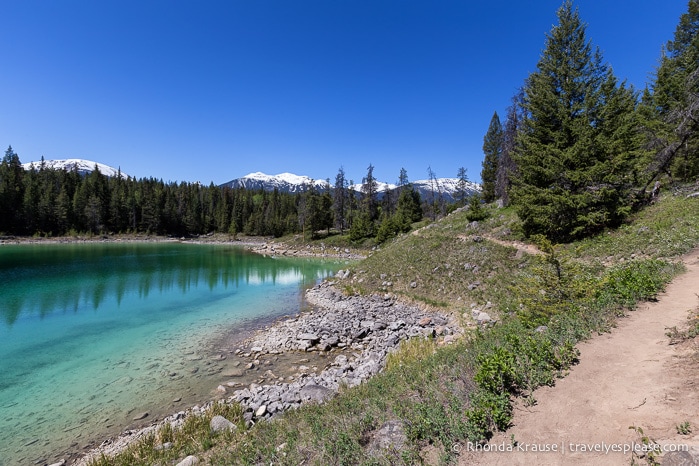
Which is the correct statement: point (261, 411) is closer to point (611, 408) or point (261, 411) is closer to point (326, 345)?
point (326, 345)

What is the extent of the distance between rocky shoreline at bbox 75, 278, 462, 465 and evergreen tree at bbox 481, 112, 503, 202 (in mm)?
39746

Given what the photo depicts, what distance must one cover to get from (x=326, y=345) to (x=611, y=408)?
13.0 m

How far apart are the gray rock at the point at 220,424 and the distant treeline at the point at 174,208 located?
50.7 metres

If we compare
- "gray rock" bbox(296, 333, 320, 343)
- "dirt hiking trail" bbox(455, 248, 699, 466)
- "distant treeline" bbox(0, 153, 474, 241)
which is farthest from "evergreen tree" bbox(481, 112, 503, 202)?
"dirt hiking trail" bbox(455, 248, 699, 466)

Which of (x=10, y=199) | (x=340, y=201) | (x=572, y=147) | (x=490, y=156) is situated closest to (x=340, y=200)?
(x=340, y=201)

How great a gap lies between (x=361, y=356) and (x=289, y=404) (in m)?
5.43

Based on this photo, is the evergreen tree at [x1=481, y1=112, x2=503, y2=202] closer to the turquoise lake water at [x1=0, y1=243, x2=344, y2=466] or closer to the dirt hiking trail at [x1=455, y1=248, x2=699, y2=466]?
the turquoise lake water at [x1=0, y1=243, x2=344, y2=466]

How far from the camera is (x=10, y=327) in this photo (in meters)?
19.3

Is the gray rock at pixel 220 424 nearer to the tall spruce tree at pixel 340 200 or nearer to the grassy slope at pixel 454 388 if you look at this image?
→ the grassy slope at pixel 454 388

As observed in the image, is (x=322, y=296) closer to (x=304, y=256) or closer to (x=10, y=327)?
(x=10, y=327)

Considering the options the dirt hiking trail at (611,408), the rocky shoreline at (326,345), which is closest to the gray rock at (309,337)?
the rocky shoreline at (326,345)

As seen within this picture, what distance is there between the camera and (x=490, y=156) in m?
54.9

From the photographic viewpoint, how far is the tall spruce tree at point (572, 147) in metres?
18.7

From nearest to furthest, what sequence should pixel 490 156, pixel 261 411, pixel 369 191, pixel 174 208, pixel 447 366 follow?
pixel 447 366, pixel 261 411, pixel 490 156, pixel 369 191, pixel 174 208
